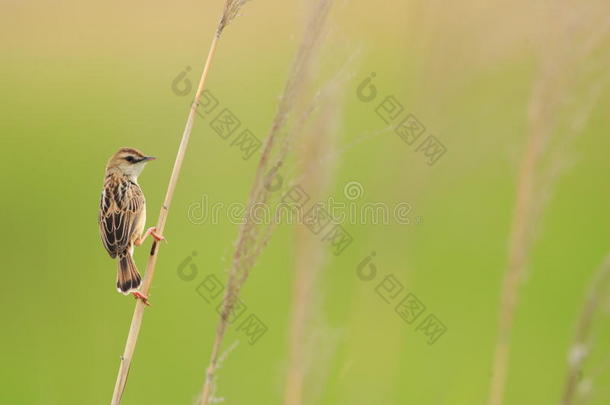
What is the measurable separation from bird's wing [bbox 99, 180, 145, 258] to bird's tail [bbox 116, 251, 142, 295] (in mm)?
88

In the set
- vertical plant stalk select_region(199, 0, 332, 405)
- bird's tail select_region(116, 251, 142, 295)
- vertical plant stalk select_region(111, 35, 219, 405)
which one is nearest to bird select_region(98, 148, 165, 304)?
bird's tail select_region(116, 251, 142, 295)

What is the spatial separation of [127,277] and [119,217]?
1.33 feet

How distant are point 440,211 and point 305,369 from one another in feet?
17.3

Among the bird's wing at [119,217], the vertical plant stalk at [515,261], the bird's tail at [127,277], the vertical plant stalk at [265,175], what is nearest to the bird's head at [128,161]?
the bird's wing at [119,217]

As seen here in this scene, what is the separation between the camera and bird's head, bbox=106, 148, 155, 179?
3604mm

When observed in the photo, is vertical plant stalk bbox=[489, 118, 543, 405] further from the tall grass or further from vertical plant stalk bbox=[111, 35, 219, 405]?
vertical plant stalk bbox=[111, 35, 219, 405]

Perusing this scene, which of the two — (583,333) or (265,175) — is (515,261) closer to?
(583,333)

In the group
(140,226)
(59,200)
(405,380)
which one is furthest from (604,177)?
(140,226)

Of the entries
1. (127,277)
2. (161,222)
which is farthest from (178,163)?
(127,277)

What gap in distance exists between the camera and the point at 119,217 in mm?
3412

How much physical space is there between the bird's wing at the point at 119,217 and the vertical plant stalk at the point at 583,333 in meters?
2.16

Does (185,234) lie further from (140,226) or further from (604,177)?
(604,177)

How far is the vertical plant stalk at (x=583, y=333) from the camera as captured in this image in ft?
6.58

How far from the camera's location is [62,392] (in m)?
5.18
